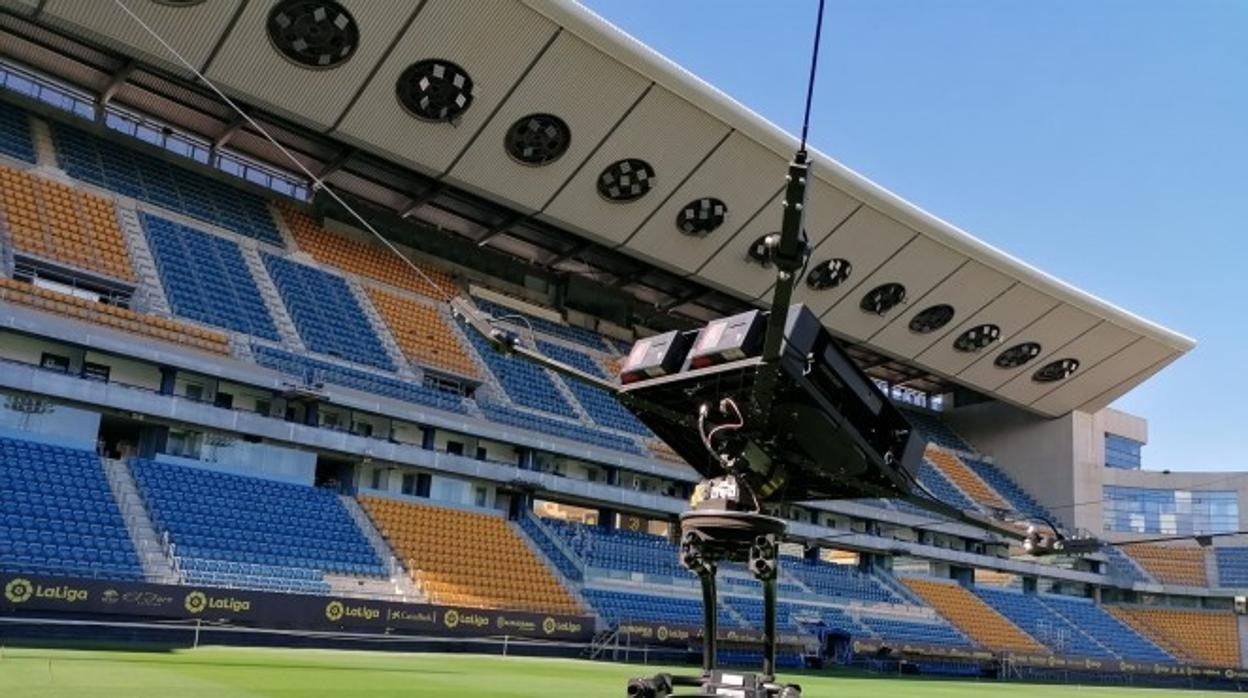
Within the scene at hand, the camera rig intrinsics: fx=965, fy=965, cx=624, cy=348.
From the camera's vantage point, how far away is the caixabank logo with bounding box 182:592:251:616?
62.2 feet

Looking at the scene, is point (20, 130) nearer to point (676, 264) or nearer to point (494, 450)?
point (494, 450)

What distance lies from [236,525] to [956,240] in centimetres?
2968

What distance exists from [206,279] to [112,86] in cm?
624

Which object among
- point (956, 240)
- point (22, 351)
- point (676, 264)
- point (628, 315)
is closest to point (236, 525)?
point (22, 351)

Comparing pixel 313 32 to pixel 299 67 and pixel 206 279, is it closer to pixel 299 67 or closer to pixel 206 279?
pixel 299 67

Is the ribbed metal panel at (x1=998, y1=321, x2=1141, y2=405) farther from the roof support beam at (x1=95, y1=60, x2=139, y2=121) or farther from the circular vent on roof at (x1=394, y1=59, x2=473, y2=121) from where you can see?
the roof support beam at (x1=95, y1=60, x2=139, y2=121)

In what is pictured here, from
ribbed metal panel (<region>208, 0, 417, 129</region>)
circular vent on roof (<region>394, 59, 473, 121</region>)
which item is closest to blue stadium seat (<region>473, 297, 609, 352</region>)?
circular vent on roof (<region>394, 59, 473, 121</region>)

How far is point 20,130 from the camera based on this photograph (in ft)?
91.0

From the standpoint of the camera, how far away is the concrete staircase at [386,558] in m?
24.2

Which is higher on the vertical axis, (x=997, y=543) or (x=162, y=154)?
(x=162, y=154)

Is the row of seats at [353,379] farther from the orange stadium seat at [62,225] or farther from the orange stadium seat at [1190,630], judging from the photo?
the orange stadium seat at [1190,630]

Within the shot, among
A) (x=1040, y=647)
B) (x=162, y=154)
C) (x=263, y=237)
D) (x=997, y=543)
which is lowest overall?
(x=1040, y=647)

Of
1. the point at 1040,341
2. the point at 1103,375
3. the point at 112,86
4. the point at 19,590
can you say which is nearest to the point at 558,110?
the point at 112,86

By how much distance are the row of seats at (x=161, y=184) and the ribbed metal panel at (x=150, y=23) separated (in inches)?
201
